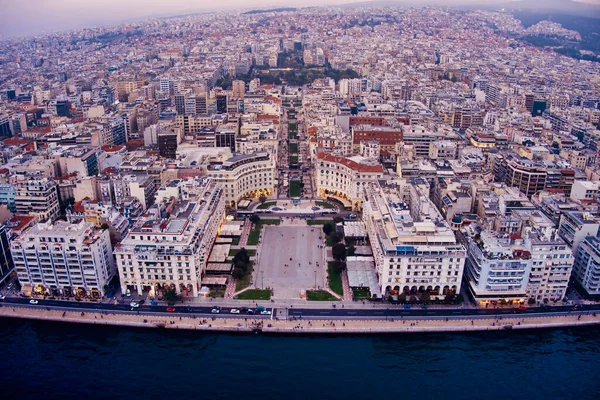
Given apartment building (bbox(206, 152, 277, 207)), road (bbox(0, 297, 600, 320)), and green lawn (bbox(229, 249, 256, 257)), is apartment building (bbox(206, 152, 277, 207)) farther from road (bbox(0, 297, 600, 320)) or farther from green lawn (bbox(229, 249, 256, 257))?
road (bbox(0, 297, 600, 320))

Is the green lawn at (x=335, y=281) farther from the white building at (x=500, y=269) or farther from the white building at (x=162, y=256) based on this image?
the white building at (x=162, y=256)

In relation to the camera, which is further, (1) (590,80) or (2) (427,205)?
(1) (590,80)

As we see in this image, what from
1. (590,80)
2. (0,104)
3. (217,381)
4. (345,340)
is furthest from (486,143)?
(0,104)

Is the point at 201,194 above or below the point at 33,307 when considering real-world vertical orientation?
above

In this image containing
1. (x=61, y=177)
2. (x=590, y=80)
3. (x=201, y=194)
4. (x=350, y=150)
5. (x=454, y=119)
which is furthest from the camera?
(x=590, y=80)

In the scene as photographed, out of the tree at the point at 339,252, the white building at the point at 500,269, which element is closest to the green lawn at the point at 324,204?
the tree at the point at 339,252

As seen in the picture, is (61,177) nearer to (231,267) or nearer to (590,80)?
(231,267)

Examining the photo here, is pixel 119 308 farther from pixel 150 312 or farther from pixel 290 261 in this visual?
pixel 290 261

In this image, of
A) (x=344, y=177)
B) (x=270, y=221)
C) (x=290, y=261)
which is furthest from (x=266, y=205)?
(x=290, y=261)
